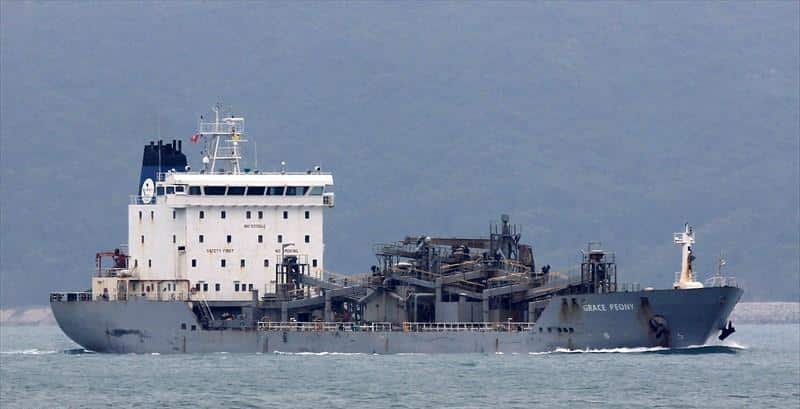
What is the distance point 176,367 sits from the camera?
63.2 metres

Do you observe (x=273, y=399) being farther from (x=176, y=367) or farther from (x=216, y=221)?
(x=216, y=221)

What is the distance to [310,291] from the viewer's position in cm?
7012

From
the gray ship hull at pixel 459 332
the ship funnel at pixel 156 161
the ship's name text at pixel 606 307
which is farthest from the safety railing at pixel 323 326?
the ship funnel at pixel 156 161

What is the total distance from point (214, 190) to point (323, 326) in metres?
6.79

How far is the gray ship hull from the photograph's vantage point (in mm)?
62781

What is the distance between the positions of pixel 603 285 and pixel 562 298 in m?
1.68

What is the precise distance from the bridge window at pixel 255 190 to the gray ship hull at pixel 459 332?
4.89 metres

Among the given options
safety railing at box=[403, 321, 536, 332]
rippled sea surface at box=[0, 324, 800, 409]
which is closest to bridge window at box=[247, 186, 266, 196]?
rippled sea surface at box=[0, 324, 800, 409]

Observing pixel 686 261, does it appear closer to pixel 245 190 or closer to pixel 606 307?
pixel 606 307

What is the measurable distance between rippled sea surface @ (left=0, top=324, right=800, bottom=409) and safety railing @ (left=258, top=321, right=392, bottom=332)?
42.4 inches

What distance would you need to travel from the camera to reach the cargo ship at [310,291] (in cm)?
6362

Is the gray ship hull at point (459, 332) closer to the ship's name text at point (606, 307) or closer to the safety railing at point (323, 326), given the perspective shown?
the ship's name text at point (606, 307)

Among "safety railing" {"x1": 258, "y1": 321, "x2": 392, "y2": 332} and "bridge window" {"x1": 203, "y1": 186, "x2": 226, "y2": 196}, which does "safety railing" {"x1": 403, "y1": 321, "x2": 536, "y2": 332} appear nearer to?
"safety railing" {"x1": 258, "y1": 321, "x2": 392, "y2": 332}

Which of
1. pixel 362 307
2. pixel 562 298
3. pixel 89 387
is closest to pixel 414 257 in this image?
pixel 362 307
